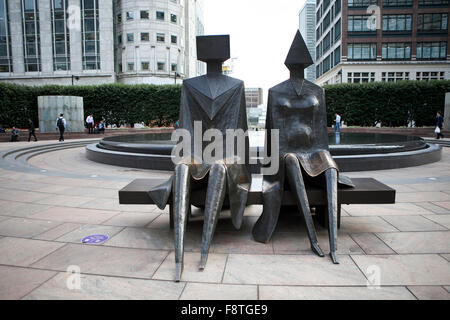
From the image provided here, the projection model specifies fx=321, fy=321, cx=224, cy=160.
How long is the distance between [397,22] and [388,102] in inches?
1061

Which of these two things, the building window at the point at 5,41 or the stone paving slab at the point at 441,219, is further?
the building window at the point at 5,41

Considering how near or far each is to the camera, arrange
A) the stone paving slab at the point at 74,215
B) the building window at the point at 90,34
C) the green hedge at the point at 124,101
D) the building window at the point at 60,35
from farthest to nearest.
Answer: the building window at the point at 90,34
the building window at the point at 60,35
the green hedge at the point at 124,101
the stone paving slab at the point at 74,215

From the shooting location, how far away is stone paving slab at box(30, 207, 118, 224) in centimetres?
550

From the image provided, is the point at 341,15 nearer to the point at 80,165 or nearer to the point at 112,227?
the point at 80,165

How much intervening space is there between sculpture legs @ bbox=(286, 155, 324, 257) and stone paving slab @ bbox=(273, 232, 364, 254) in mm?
164

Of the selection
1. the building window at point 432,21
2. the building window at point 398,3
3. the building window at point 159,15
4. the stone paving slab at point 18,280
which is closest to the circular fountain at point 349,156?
the stone paving slab at point 18,280

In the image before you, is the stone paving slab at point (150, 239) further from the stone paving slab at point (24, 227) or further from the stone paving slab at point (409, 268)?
the stone paving slab at point (409, 268)

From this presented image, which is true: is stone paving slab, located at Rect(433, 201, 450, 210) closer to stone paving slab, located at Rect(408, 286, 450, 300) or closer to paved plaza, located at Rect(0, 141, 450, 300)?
paved plaza, located at Rect(0, 141, 450, 300)

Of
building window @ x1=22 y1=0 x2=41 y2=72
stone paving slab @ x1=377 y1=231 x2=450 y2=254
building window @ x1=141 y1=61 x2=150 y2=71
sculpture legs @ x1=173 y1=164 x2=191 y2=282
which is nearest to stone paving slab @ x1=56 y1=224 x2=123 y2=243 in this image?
sculpture legs @ x1=173 y1=164 x2=191 y2=282

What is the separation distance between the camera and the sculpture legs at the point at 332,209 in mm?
3902

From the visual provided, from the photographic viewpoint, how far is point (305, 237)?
465 centimetres

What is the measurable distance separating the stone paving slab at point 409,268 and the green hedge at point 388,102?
27726mm
